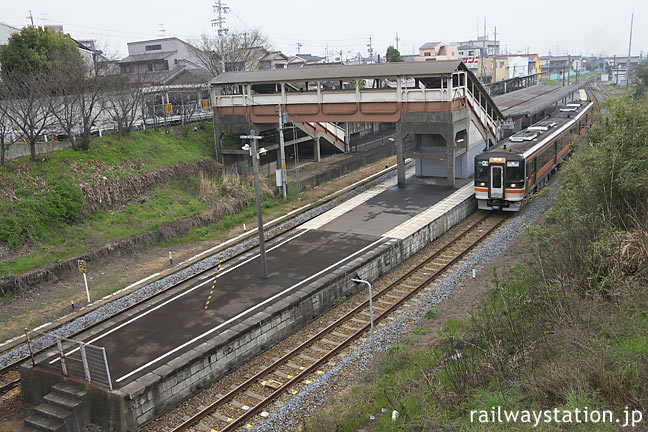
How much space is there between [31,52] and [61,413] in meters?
23.5

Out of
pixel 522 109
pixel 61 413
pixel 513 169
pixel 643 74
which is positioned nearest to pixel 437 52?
pixel 643 74

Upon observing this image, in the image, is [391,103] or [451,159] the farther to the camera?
[391,103]

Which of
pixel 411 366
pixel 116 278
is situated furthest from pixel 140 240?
pixel 411 366

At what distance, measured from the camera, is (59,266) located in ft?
53.2

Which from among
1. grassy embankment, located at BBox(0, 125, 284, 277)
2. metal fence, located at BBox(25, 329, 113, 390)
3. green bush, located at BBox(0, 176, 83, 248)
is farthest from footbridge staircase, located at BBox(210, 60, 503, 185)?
metal fence, located at BBox(25, 329, 113, 390)

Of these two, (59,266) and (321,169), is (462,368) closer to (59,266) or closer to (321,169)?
(59,266)

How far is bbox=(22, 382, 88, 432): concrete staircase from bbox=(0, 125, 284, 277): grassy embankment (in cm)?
731

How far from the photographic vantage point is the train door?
66.4 feet

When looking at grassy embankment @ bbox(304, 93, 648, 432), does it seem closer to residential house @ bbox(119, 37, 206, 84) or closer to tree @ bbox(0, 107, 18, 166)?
tree @ bbox(0, 107, 18, 166)

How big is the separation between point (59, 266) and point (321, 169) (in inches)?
613

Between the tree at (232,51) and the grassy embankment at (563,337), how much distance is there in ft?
114

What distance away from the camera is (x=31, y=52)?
87.3ft

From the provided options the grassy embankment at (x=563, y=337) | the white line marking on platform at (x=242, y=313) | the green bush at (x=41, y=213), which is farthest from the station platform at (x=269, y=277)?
the green bush at (x=41, y=213)

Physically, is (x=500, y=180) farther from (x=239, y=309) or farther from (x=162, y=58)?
(x=162, y=58)
